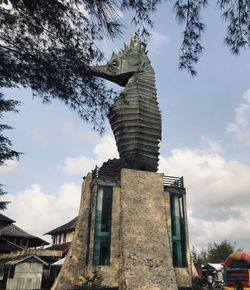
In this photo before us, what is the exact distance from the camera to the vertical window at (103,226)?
19.9m

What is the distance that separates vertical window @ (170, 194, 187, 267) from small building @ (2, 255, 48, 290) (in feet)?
28.2

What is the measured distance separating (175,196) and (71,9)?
18.8 m

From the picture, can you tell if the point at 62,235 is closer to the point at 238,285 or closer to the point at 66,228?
the point at 66,228

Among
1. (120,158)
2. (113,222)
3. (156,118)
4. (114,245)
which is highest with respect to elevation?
(156,118)

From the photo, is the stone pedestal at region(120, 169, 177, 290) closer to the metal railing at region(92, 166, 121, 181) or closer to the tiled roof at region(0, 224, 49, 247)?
the metal railing at region(92, 166, 121, 181)

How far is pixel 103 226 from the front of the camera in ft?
68.0

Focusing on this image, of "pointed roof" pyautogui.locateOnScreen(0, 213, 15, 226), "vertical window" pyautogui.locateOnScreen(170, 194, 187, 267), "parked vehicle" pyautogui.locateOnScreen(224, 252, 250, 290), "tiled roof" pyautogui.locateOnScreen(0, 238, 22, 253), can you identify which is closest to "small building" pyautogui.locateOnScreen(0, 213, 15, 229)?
"pointed roof" pyautogui.locateOnScreen(0, 213, 15, 226)

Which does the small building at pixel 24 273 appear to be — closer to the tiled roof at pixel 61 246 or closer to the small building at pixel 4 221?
the small building at pixel 4 221

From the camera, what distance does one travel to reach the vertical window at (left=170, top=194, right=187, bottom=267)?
Answer: 851 inches

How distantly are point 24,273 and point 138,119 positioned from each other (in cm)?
1220

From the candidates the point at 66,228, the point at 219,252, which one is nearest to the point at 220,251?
the point at 219,252

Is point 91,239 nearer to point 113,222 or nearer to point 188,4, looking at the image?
point 113,222

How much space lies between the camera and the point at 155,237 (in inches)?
821

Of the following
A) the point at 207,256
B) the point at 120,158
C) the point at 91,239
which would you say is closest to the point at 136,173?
the point at 120,158
